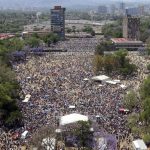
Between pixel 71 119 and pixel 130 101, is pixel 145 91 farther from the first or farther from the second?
pixel 71 119

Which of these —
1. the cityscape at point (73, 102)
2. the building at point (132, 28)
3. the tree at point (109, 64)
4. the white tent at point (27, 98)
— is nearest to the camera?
the cityscape at point (73, 102)

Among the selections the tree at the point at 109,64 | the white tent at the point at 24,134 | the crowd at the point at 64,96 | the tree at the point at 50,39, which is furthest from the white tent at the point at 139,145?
the tree at the point at 50,39

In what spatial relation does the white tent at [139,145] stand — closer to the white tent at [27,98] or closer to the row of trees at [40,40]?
the white tent at [27,98]

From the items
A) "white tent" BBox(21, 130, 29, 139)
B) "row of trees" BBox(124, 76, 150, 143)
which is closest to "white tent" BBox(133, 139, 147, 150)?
"row of trees" BBox(124, 76, 150, 143)

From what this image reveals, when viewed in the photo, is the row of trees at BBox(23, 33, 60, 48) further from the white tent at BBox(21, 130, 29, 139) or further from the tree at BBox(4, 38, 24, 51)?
the white tent at BBox(21, 130, 29, 139)

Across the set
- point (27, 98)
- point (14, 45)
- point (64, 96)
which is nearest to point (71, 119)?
point (27, 98)
